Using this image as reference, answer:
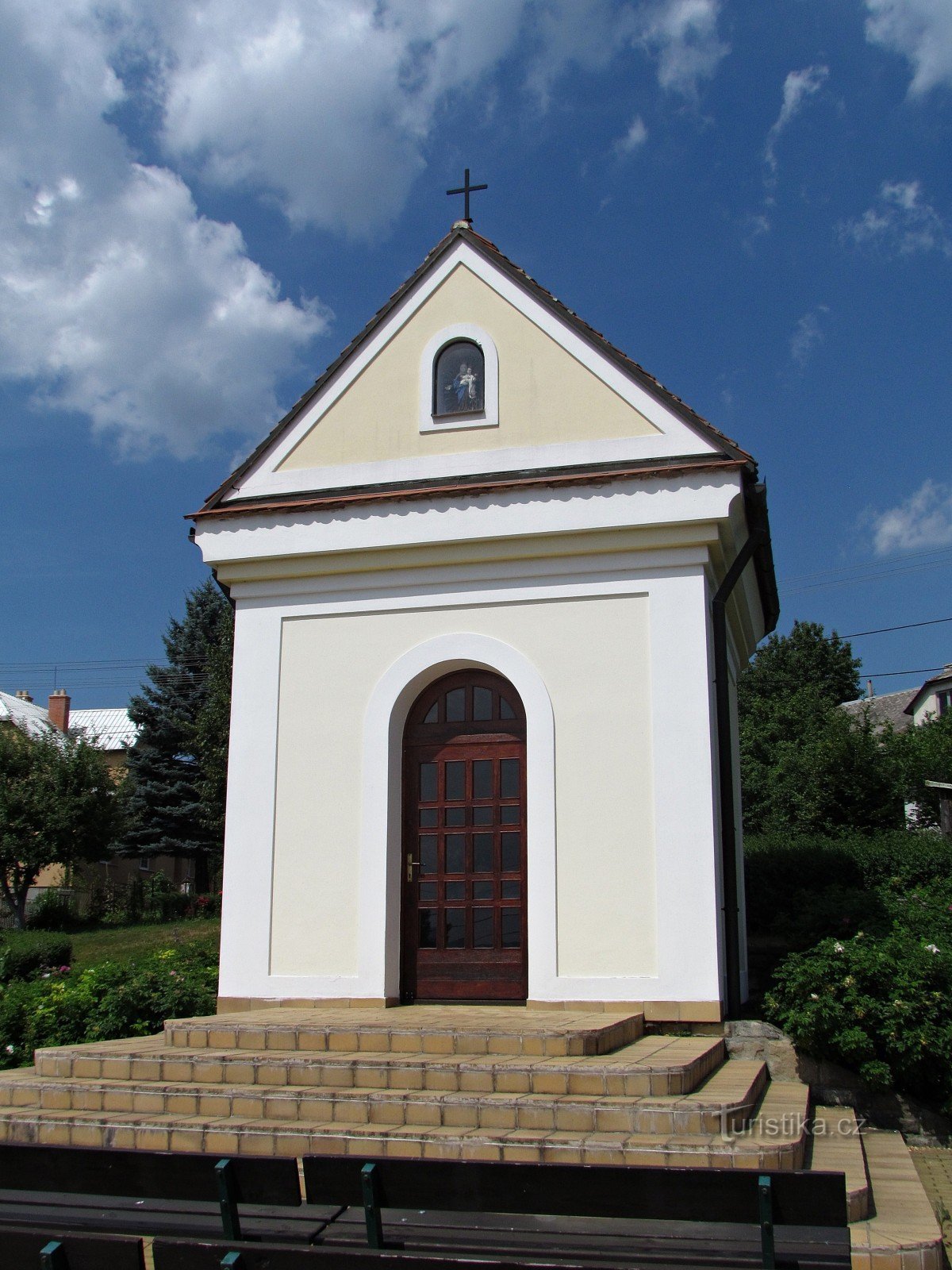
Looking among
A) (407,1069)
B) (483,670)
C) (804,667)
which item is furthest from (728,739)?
(804,667)

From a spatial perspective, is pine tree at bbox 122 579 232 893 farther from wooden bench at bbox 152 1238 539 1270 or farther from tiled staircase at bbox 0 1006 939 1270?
wooden bench at bbox 152 1238 539 1270

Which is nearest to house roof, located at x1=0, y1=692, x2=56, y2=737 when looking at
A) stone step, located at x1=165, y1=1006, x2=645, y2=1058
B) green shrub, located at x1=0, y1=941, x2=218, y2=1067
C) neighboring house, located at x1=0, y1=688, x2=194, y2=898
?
neighboring house, located at x1=0, y1=688, x2=194, y2=898

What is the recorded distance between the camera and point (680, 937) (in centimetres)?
908

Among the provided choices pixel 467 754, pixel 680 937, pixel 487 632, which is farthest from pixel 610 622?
pixel 680 937

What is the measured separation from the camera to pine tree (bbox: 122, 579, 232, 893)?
35469mm

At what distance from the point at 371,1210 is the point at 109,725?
5254 cm

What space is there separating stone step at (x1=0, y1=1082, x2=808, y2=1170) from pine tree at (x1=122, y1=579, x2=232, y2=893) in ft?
93.0

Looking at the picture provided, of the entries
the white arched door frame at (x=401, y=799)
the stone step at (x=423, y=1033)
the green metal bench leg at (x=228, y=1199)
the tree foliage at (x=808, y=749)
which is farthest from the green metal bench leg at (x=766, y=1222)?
the tree foliage at (x=808, y=749)

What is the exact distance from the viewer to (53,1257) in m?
3.68

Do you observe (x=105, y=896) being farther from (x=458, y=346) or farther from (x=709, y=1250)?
(x=709, y=1250)

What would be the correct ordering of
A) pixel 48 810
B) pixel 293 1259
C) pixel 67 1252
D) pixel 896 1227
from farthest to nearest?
pixel 48 810 → pixel 896 1227 → pixel 67 1252 → pixel 293 1259

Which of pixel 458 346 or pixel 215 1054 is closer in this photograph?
pixel 215 1054

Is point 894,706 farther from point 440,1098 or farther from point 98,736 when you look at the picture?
point 440,1098

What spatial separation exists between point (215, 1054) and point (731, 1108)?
3.61 metres
